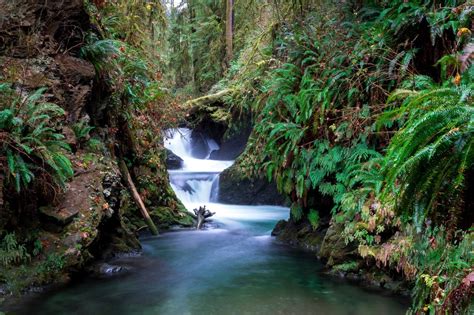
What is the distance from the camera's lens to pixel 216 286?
618cm

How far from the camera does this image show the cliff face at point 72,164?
563cm

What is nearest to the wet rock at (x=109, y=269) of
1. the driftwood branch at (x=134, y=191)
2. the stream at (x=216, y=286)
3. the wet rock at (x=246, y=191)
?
the stream at (x=216, y=286)

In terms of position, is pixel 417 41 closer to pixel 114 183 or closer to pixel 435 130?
pixel 435 130

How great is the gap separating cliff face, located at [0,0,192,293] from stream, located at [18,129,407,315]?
0.45 metres

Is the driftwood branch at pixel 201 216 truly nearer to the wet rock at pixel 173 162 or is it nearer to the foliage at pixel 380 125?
the foliage at pixel 380 125

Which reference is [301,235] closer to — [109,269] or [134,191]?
[134,191]

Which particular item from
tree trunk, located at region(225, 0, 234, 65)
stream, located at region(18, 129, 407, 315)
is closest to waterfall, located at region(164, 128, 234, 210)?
stream, located at region(18, 129, 407, 315)

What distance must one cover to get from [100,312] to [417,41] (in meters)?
6.60

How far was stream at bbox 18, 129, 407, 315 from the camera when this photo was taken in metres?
5.23

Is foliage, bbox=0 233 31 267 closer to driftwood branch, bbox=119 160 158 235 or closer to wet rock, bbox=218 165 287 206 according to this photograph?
driftwood branch, bbox=119 160 158 235

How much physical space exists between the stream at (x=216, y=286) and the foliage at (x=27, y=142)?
63.5 inches

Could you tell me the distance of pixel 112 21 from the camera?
1003 cm

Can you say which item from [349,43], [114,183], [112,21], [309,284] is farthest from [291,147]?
[112,21]

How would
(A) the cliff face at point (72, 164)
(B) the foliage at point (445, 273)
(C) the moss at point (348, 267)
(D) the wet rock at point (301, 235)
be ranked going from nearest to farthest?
(B) the foliage at point (445, 273) < (A) the cliff face at point (72, 164) < (C) the moss at point (348, 267) < (D) the wet rock at point (301, 235)
